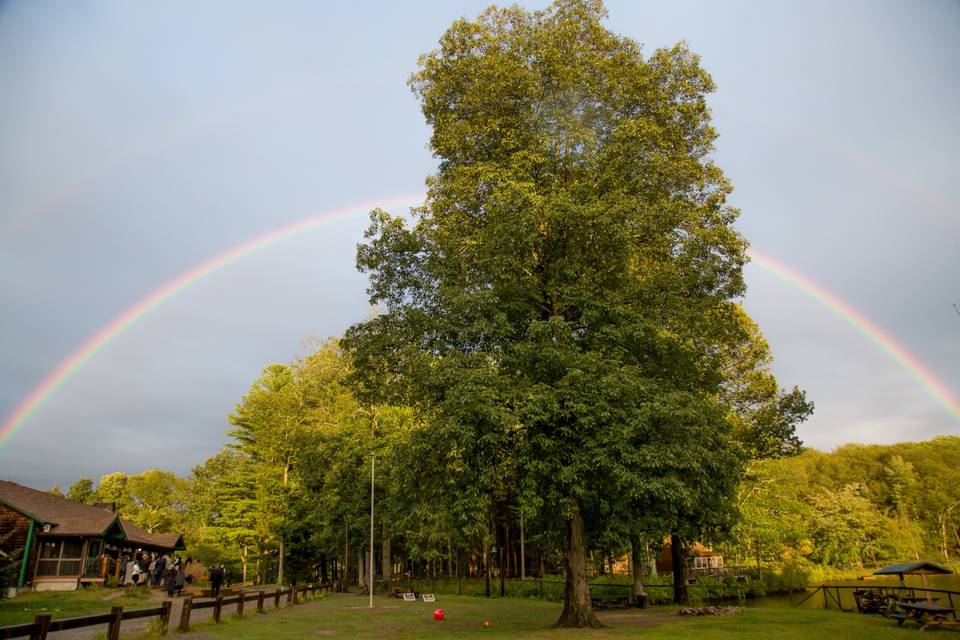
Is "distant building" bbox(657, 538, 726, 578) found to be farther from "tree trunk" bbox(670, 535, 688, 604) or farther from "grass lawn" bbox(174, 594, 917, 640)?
"grass lawn" bbox(174, 594, 917, 640)

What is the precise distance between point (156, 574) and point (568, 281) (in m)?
33.8

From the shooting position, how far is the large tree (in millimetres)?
16422

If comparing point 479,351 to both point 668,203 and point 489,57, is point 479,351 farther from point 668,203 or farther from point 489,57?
point 489,57

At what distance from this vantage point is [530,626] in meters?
18.8

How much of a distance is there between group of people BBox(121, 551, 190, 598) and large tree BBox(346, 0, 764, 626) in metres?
20.7

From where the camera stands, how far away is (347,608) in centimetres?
2669

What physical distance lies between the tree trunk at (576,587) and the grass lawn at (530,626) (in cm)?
65

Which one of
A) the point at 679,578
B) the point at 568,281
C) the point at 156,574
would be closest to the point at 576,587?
the point at 568,281

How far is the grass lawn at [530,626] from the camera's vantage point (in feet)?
52.3

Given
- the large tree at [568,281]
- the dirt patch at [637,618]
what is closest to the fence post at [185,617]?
the large tree at [568,281]

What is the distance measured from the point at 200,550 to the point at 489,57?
65999 millimetres

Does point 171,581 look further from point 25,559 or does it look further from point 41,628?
point 41,628

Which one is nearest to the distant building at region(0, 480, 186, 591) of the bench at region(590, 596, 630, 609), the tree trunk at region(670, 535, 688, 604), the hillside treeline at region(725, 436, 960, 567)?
the bench at region(590, 596, 630, 609)

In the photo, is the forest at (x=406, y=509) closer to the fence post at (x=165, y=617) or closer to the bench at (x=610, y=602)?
the bench at (x=610, y=602)
